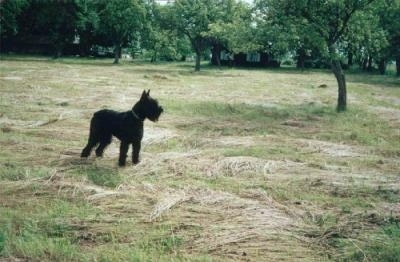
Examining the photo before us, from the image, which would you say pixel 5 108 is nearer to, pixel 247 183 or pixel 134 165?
pixel 134 165

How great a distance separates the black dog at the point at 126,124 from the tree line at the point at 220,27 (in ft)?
35.9

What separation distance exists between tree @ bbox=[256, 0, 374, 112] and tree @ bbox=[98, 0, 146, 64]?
35.9 meters

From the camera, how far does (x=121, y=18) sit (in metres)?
54.7

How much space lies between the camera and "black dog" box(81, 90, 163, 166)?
9031 millimetres

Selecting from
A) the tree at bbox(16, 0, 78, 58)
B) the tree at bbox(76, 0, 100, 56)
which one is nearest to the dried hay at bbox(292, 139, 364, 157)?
the tree at bbox(76, 0, 100, 56)

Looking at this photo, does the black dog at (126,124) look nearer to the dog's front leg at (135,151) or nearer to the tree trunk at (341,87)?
the dog's front leg at (135,151)

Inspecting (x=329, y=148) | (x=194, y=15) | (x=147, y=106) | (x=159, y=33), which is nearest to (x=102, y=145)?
(x=147, y=106)

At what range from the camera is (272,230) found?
20.2ft

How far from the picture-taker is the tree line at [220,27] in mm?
19297

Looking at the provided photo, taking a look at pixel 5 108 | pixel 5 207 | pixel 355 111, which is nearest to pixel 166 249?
pixel 5 207

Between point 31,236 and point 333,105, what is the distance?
18574 millimetres

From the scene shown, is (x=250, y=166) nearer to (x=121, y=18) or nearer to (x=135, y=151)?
(x=135, y=151)

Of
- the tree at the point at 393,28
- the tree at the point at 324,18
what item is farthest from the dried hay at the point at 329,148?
the tree at the point at 393,28

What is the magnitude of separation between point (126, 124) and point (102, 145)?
0.92 meters
